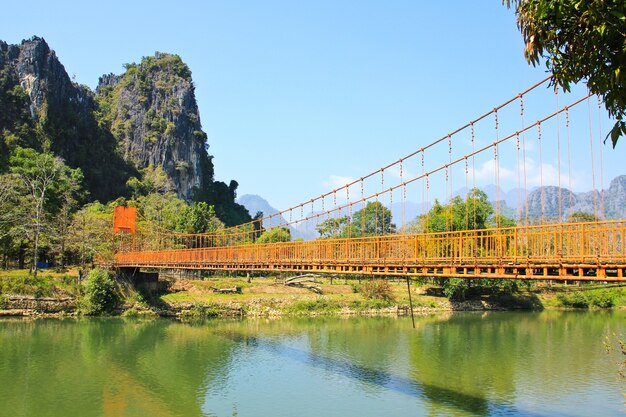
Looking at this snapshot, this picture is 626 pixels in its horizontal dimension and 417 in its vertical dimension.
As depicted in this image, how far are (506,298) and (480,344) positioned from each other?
61.0 ft

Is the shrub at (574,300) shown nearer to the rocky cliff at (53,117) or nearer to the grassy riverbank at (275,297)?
the grassy riverbank at (275,297)

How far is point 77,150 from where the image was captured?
74188mm

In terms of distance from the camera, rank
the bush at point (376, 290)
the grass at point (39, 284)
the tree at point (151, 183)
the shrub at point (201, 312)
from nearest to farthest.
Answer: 1. the grass at point (39, 284)
2. the shrub at point (201, 312)
3. the bush at point (376, 290)
4. the tree at point (151, 183)

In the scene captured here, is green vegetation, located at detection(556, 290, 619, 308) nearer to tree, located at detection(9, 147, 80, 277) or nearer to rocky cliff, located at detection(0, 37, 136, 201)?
tree, located at detection(9, 147, 80, 277)

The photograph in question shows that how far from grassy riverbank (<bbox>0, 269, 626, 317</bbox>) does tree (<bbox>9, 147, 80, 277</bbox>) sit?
2323 mm

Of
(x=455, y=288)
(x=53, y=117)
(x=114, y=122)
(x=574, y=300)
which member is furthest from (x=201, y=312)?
(x=114, y=122)

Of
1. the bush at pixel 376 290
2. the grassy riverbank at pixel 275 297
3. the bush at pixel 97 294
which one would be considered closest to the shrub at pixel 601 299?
the grassy riverbank at pixel 275 297

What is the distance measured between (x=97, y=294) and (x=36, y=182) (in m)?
13.9

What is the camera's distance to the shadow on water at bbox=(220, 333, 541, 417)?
51.1 ft

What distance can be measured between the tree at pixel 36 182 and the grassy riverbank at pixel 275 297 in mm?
2323

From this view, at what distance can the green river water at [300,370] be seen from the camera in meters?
15.9

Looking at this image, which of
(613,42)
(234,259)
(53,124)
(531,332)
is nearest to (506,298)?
(531,332)

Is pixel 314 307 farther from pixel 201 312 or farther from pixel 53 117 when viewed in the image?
pixel 53 117

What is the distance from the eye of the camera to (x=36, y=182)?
4131 cm
